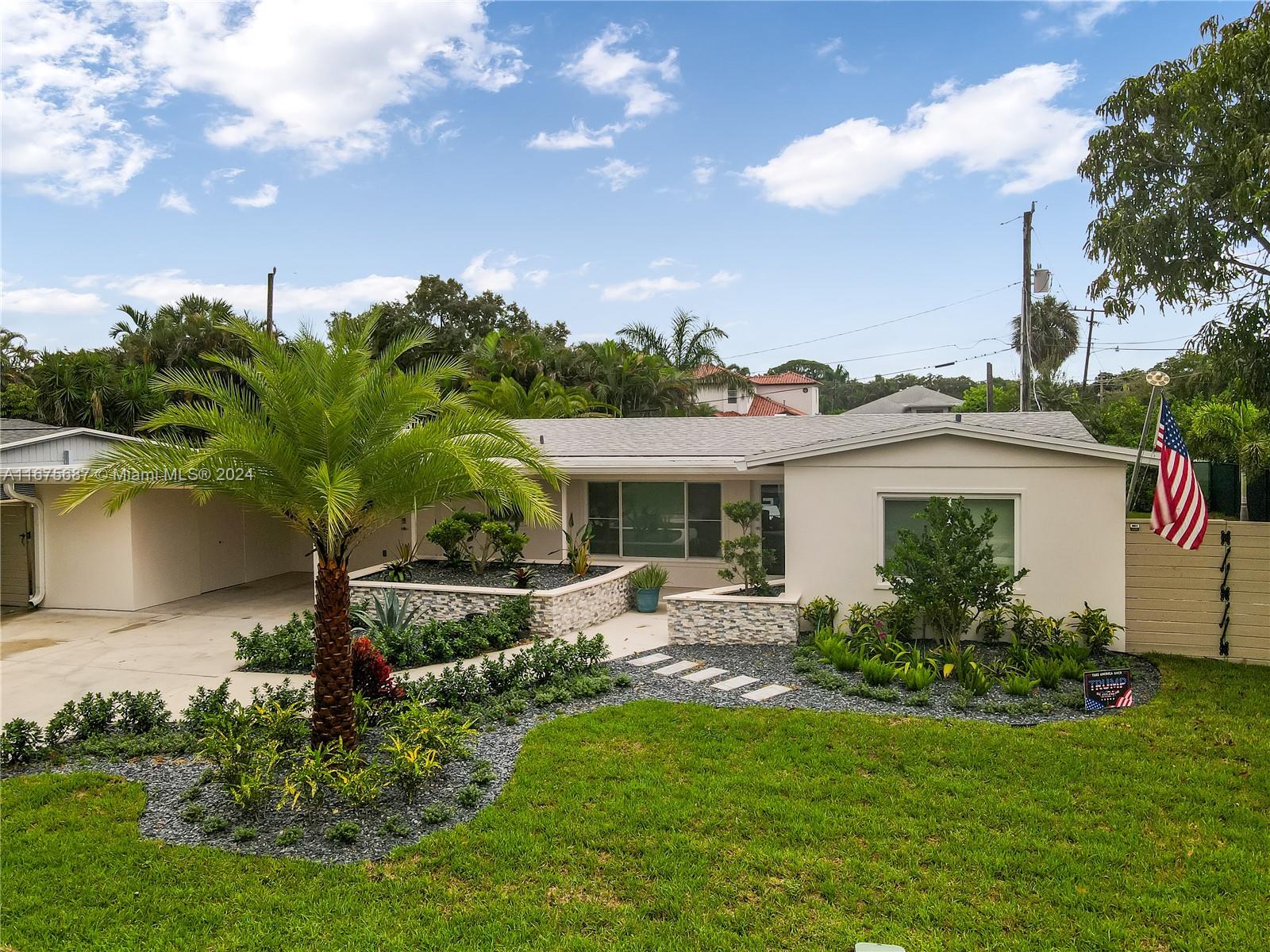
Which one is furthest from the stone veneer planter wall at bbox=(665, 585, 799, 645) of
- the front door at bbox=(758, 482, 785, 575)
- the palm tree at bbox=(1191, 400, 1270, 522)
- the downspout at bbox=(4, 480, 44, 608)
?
the downspout at bbox=(4, 480, 44, 608)

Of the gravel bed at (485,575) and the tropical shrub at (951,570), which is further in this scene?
the gravel bed at (485,575)

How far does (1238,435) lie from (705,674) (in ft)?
50.7

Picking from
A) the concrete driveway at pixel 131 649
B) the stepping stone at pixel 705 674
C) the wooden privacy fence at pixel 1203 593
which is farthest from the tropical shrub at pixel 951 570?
the concrete driveway at pixel 131 649

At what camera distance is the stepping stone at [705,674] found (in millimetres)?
8703

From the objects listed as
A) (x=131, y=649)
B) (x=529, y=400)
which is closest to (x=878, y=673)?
(x=131, y=649)

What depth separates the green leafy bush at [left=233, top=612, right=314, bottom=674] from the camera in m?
9.59

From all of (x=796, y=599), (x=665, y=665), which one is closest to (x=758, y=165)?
(x=796, y=599)

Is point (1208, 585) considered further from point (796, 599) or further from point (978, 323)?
point (978, 323)

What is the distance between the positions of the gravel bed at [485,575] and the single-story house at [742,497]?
127 cm

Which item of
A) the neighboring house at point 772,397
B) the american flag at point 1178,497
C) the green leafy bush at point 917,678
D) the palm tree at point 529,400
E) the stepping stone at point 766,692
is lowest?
the stepping stone at point 766,692

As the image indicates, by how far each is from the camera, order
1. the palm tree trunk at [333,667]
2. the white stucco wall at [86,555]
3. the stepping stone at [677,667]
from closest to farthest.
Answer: the palm tree trunk at [333,667] < the stepping stone at [677,667] < the white stucco wall at [86,555]

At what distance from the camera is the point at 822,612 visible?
10234mm

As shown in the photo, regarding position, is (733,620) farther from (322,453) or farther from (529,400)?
(529,400)

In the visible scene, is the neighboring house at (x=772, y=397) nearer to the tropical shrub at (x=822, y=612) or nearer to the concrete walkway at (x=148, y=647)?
the concrete walkway at (x=148, y=647)
